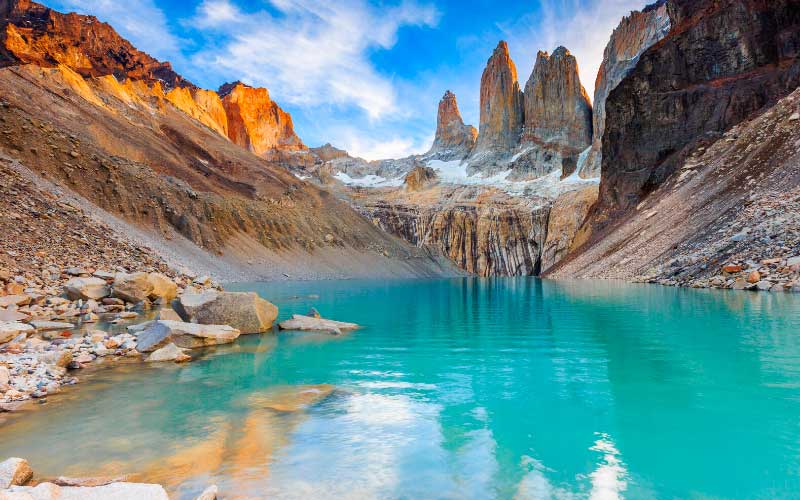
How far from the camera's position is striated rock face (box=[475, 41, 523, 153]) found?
133125 millimetres

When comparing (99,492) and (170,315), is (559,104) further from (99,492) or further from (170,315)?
(99,492)

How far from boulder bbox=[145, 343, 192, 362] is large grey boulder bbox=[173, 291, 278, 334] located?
3.57 meters

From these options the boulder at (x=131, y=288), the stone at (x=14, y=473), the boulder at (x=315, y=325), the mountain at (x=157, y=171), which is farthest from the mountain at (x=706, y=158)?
the mountain at (x=157, y=171)

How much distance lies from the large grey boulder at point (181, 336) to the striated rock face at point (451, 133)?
461ft

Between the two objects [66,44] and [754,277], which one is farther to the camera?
[66,44]

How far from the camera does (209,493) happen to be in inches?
173

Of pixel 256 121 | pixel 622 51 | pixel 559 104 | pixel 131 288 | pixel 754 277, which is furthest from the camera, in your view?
pixel 256 121

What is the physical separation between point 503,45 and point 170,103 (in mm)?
93434

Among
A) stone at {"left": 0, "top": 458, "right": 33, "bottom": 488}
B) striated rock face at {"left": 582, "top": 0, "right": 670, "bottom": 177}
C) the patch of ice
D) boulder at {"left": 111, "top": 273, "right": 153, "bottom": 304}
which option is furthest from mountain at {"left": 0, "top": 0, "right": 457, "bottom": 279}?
striated rock face at {"left": 582, "top": 0, "right": 670, "bottom": 177}

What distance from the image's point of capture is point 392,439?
6.17m

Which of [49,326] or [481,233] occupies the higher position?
[481,233]

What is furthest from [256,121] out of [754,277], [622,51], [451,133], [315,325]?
[754,277]

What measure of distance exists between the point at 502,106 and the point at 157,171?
102 meters

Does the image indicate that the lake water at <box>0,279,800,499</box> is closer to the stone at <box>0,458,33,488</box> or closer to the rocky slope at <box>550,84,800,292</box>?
the stone at <box>0,458,33,488</box>
